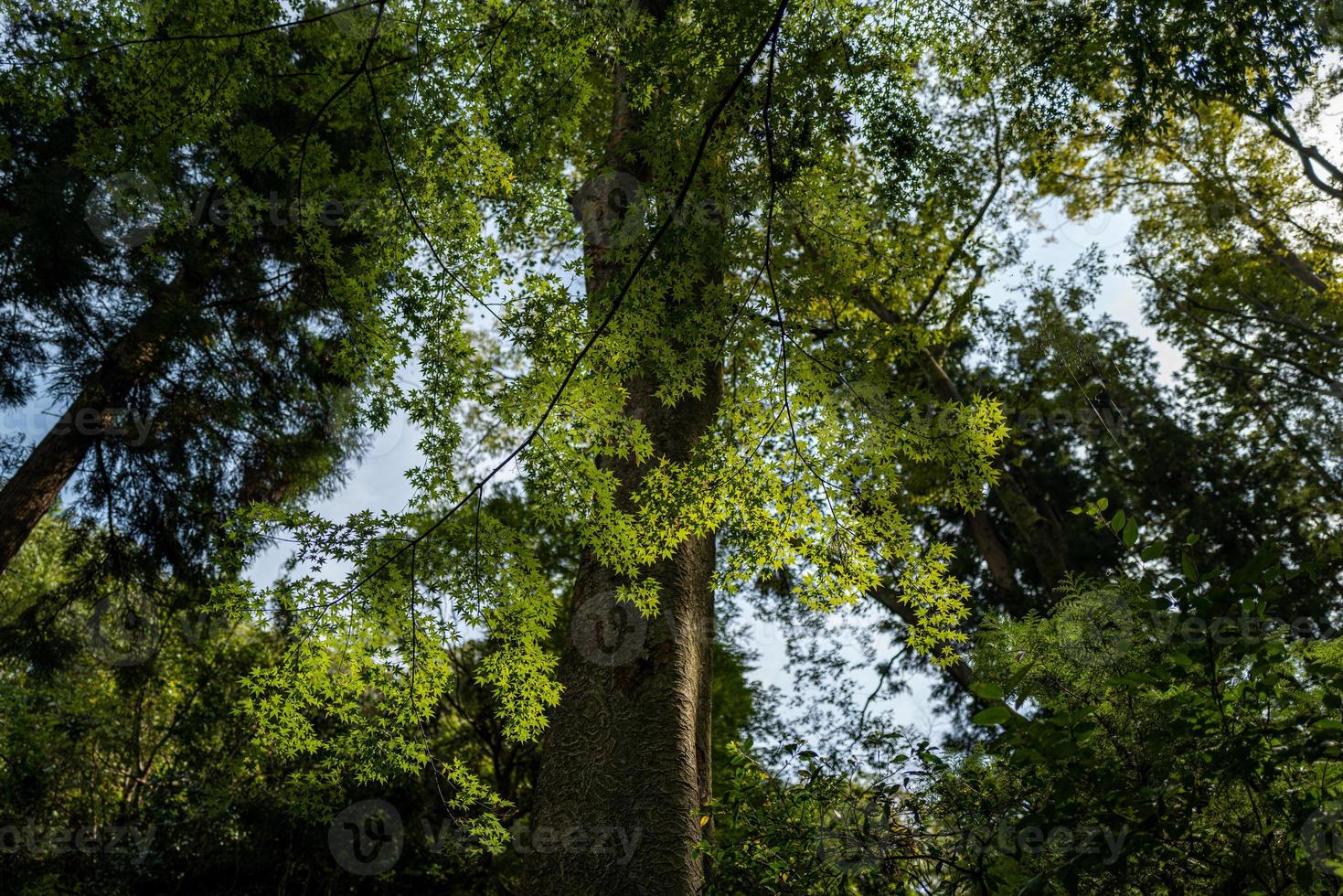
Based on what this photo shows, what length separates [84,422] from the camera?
644 centimetres

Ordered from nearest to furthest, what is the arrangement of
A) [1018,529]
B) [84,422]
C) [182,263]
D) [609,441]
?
[609,441] < [84,422] < [182,263] < [1018,529]

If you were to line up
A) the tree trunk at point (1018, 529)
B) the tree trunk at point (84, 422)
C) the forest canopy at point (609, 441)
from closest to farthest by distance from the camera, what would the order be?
the forest canopy at point (609, 441)
the tree trunk at point (84, 422)
the tree trunk at point (1018, 529)

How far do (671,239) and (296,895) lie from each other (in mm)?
8331

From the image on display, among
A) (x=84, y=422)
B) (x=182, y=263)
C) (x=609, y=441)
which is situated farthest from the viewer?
(x=182, y=263)

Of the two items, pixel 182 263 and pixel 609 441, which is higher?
pixel 182 263

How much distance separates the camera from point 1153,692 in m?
3.02

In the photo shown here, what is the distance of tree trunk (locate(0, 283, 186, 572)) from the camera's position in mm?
6176

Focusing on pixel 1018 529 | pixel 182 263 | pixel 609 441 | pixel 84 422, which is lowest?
pixel 609 441

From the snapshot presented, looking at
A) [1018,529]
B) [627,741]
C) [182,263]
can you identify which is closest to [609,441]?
[627,741]

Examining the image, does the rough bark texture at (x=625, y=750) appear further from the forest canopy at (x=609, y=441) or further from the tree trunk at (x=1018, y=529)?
the tree trunk at (x=1018, y=529)

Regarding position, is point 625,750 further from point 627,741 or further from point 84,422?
point 84,422

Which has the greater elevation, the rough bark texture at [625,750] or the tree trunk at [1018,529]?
the tree trunk at [1018,529]

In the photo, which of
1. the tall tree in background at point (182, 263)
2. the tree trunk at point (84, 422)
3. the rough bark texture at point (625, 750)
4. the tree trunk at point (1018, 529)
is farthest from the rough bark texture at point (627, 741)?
the tree trunk at point (1018, 529)

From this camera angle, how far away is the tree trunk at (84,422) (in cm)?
618
